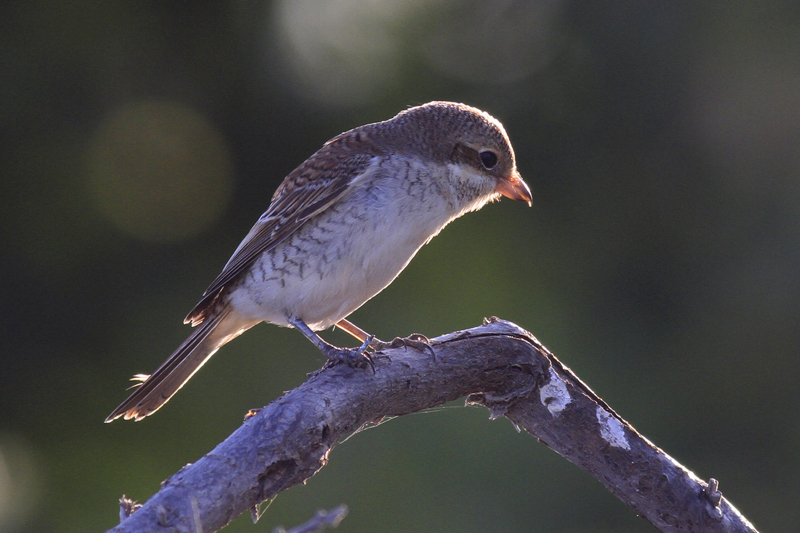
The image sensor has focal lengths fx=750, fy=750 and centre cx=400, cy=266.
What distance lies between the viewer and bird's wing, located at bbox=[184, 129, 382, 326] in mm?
2434

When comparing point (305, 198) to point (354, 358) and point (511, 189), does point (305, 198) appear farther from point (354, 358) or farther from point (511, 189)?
point (354, 358)

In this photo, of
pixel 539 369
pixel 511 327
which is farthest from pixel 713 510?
pixel 511 327

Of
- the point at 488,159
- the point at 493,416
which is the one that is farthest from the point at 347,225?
the point at 493,416

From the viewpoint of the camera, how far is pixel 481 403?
2.05 m

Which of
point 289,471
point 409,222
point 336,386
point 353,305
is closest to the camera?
point 289,471

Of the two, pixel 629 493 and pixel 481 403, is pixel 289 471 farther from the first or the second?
pixel 629 493

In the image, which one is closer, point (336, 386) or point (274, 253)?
point (336, 386)

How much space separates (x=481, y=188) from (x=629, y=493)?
114 centimetres

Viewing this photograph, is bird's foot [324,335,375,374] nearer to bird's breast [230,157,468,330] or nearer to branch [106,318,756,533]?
branch [106,318,756,533]

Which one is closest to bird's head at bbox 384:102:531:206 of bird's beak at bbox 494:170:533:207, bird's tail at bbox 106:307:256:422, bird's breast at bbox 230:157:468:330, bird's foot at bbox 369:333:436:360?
bird's beak at bbox 494:170:533:207

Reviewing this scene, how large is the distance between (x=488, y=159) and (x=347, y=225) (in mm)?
616

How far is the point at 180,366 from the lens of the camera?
2.41 meters

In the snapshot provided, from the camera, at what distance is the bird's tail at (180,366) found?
2.31 metres

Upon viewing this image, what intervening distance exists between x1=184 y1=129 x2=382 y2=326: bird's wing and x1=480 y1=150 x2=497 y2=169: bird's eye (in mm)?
363
